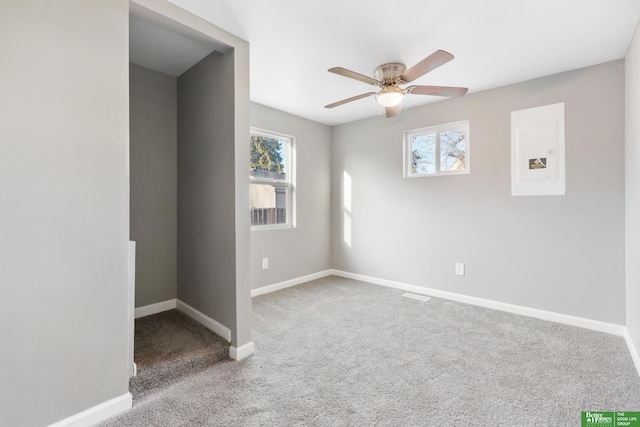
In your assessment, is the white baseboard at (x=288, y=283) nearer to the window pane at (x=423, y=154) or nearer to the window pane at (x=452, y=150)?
the window pane at (x=423, y=154)

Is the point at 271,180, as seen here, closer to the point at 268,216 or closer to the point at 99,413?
the point at 268,216

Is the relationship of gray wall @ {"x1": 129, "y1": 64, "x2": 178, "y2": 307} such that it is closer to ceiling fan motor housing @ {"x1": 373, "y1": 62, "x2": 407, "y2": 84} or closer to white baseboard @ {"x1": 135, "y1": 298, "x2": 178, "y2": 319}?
white baseboard @ {"x1": 135, "y1": 298, "x2": 178, "y2": 319}

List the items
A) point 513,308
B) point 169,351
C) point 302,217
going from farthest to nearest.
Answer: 1. point 302,217
2. point 513,308
3. point 169,351

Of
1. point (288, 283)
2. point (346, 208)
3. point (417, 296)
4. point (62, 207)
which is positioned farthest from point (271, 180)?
point (62, 207)

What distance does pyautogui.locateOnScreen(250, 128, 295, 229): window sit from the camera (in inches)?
148

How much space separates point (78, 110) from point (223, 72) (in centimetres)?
106

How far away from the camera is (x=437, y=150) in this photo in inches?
146

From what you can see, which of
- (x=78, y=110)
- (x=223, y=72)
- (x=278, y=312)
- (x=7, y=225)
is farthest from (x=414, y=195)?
(x=7, y=225)

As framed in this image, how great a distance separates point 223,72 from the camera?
2.26 m

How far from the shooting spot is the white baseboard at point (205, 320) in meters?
2.29

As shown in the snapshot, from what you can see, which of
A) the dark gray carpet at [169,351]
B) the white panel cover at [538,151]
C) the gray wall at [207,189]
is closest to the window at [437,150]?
the white panel cover at [538,151]

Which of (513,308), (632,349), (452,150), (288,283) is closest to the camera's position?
(632,349)

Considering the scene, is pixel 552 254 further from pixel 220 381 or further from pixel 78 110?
pixel 78 110

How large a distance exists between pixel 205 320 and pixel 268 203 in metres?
1.76
